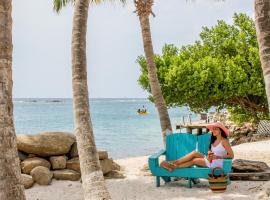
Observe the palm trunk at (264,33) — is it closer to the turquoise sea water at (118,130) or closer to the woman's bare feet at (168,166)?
the woman's bare feet at (168,166)

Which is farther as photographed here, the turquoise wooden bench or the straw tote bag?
the turquoise wooden bench

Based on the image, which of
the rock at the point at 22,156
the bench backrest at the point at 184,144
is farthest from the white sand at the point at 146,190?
the rock at the point at 22,156

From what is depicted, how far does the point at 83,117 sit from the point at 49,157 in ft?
13.6

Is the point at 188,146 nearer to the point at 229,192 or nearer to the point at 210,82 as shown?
the point at 229,192

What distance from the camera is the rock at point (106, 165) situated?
430 inches

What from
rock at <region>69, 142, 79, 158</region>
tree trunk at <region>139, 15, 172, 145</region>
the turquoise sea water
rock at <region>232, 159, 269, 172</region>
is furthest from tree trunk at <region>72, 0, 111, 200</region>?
the turquoise sea water

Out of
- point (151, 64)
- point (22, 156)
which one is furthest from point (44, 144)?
point (151, 64)

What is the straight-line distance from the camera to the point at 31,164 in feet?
33.5

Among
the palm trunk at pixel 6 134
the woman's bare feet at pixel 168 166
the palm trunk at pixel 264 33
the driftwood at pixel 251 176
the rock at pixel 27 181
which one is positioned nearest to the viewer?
the palm trunk at pixel 6 134

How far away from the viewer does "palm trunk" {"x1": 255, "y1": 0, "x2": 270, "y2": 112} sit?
5852mm

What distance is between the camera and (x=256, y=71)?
23.1 metres

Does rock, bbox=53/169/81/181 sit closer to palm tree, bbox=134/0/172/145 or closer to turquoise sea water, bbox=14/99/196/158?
palm tree, bbox=134/0/172/145

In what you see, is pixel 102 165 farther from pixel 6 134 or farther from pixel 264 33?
pixel 6 134

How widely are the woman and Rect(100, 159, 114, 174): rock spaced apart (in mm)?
2262
